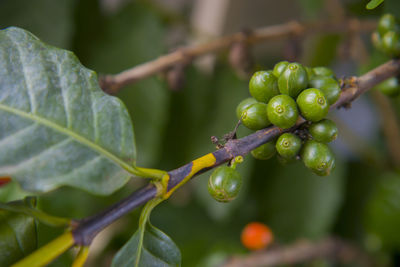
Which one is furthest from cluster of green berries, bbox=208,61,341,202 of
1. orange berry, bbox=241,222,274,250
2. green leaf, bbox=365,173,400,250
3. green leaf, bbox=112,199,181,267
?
green leaf, bbox=365,173,400,250

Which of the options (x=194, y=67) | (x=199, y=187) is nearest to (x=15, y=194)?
(x=199, y=187)

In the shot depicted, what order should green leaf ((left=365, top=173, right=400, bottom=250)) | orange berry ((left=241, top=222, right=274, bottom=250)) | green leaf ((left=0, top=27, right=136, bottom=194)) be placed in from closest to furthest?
green leaf ((left=0, top=27, right=136, bottom=194)) → orange berry ((left=241, top=222, right=274, bottom=250)) → green leaf ((left=365, top=173, right=400, bottom=250))

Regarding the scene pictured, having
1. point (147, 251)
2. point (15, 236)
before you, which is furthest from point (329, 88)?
point (15, 236)

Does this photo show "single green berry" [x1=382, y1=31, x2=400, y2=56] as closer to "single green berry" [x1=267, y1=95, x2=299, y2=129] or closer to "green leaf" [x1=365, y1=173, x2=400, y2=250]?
"single green berry" [x1=267, y1=95, x2=299, y2=129]

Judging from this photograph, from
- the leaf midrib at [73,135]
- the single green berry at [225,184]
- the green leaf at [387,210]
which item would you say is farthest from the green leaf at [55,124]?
the green leaf at [387,210]

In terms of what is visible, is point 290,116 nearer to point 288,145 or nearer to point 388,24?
point 288,145

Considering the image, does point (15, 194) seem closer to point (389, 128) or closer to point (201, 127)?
point (201, 127)

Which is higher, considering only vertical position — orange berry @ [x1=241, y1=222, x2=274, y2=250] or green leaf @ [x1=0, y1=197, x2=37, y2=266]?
green leaf @ [x1=0, y1=197, x2=37, y2=266]

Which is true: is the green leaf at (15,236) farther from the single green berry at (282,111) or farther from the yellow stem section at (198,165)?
the single green berry at (282,111)
